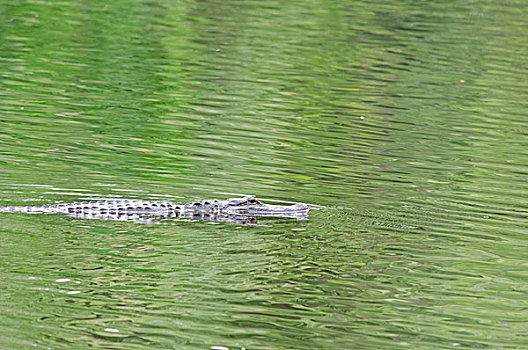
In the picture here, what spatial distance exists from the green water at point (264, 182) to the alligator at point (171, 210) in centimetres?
31

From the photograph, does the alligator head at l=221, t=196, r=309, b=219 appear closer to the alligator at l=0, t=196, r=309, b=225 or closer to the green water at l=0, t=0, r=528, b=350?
the alligator at l=0, t=196, r=309, b=225

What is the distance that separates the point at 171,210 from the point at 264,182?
104 inches

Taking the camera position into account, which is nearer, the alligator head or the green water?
the green water

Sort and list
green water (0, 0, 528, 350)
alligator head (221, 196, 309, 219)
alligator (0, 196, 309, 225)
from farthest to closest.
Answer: alligator head (221, 196, 309, 219) → alligator (0, 196, 309, 225) → green water (0, 0, 528, 350)

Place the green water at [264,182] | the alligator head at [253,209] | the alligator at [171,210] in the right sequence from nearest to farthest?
the green water at [264,182] → the alligator at [171,210] → the alligator head at [253,209]

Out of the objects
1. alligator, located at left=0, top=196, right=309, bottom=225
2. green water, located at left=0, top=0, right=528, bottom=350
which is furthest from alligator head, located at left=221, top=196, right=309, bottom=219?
green water, located at left=0, top=0, right=528, bottom=350

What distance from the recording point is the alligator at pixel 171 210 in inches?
454

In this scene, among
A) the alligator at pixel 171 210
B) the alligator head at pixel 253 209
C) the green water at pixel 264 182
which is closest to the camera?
the green water at pixel 264 182

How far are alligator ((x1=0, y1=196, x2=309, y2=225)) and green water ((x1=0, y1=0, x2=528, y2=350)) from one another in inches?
12.2

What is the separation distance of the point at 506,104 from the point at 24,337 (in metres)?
17.6

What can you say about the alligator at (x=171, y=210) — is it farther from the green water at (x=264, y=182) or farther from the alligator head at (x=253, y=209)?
the green water at (x=264, y=182)

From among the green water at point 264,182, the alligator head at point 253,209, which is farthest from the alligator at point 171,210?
the green water at point 264,182

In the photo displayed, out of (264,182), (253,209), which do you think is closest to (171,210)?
(253,209)

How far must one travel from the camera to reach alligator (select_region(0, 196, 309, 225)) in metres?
11.5
